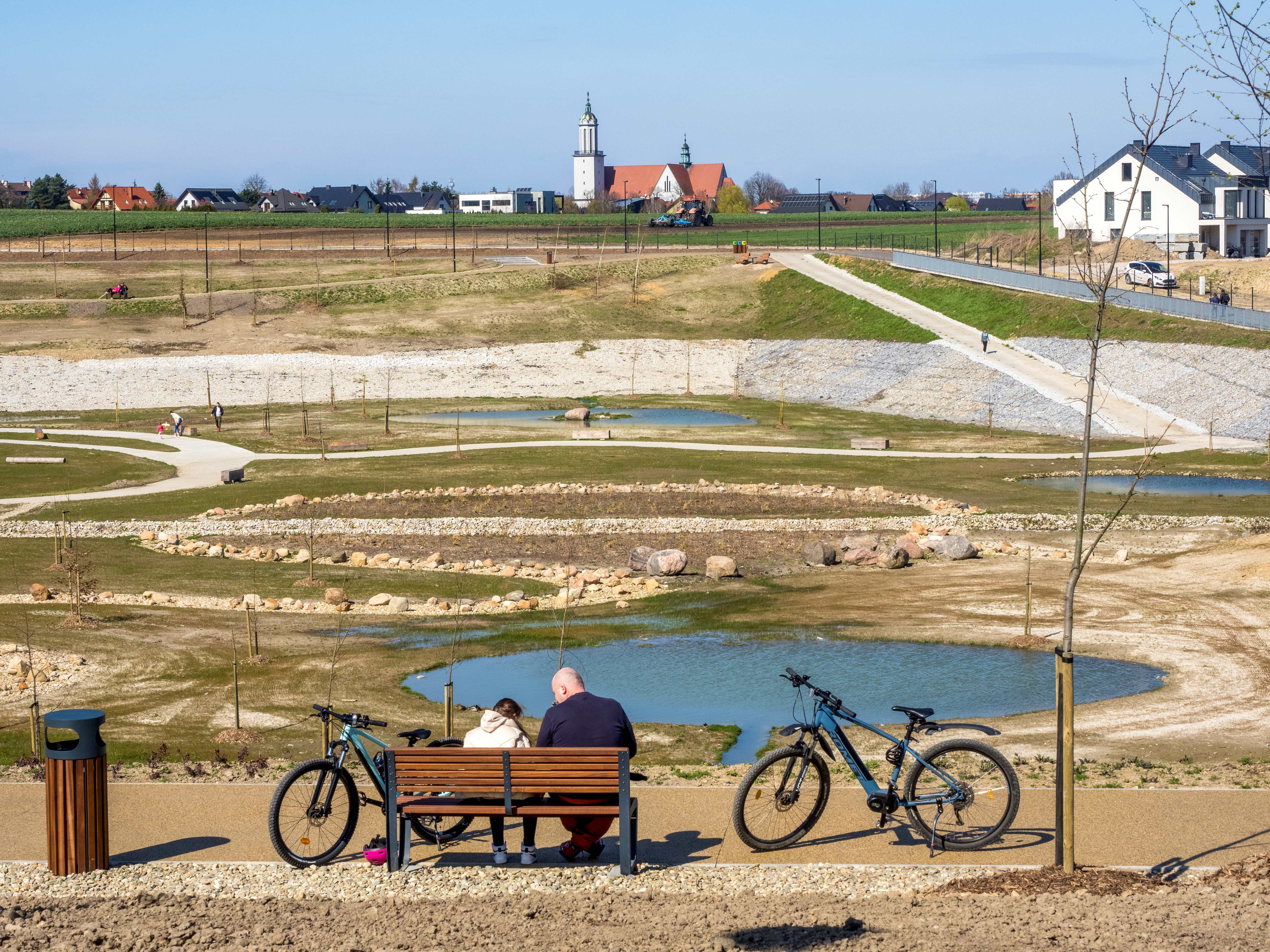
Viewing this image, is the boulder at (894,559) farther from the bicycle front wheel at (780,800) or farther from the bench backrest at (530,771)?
the bench backrest at (530,771)

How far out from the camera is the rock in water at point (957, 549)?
30.1m

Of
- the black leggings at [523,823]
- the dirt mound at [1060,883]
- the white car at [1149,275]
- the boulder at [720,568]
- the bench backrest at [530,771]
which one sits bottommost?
the boulder at [720,568]

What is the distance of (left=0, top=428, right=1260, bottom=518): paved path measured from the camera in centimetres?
4588

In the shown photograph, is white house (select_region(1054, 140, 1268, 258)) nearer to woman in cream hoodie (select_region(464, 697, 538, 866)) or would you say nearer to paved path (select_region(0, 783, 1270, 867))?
paved path (select_region(0, 783, 1270, 867))

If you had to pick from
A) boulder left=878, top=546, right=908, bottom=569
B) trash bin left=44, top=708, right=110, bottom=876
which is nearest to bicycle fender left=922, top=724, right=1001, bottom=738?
trash bin left=44, top=708, right=110, bottom=876

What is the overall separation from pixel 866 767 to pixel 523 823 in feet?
10.3

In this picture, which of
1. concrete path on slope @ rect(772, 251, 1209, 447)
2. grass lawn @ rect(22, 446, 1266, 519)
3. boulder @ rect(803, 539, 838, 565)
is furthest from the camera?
concrete path on slope @ rect(772, 251, 1209, 447)

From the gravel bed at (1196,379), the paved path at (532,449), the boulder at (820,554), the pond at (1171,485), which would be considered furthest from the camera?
the gravel bed at (1196,379)

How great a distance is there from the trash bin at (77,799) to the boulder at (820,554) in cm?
2096

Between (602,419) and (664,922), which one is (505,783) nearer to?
(664,922)

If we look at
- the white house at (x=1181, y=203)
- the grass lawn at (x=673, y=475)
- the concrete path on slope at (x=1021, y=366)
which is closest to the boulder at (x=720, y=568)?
the grass lawn at (x=673, y=475)

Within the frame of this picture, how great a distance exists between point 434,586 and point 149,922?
59.9 feet

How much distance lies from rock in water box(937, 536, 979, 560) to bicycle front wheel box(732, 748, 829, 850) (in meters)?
19.2

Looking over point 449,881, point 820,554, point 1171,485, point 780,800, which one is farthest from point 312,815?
point 1171,485
